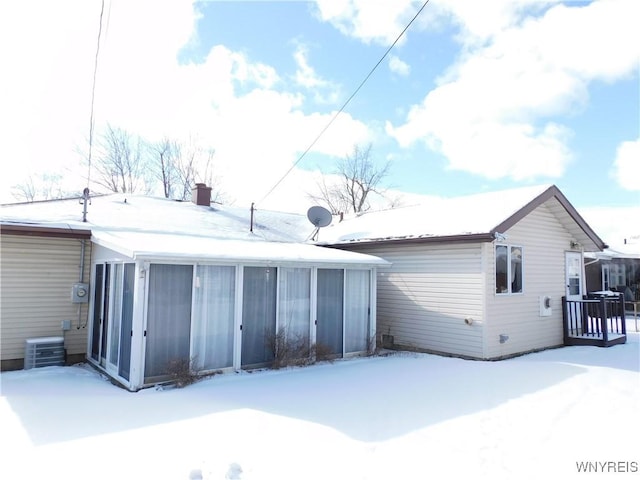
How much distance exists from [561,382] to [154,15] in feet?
30.0

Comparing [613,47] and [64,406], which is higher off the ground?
[613,47]

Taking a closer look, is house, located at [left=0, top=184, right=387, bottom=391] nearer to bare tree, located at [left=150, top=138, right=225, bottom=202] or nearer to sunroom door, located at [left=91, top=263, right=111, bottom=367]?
sunroom door, located at [left=91, top=263, right=111, bottom=367]

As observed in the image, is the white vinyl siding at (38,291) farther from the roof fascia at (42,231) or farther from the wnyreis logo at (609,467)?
the wnyreis logo at (609,467)

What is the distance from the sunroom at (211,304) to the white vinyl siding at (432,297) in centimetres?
107

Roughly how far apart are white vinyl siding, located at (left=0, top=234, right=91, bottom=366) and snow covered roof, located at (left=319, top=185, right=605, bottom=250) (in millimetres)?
6409

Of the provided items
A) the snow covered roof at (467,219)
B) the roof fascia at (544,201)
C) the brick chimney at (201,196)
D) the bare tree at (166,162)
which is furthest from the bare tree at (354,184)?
the roof fascia at (544,201)

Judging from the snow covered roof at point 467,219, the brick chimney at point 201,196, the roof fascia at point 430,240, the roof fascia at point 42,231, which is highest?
the brick chimney at point 201,196

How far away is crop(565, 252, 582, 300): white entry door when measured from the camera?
11266mm

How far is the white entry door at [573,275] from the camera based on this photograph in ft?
37.0

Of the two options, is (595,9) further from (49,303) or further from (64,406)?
(49,303)

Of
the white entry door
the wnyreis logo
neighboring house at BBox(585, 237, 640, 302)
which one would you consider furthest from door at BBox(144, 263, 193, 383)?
neighboring house at BBox(585, 237, 640, 302)

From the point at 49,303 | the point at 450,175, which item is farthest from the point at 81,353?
the point at 450,175

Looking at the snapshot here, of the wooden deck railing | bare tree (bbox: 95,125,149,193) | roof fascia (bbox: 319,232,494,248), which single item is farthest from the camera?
bare tree (bbox: 95,125,149,193)

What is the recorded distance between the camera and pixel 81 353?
8422 millimetres
